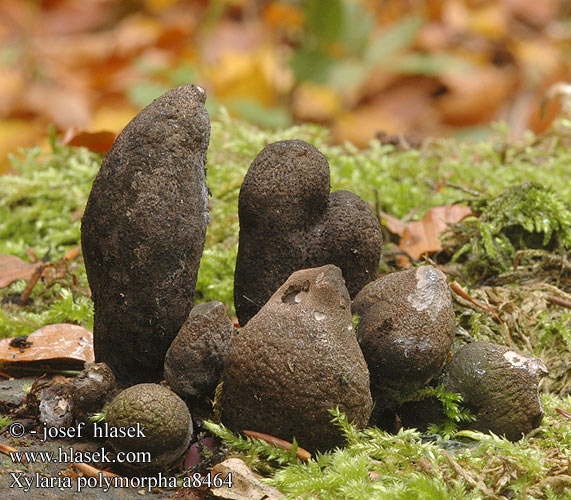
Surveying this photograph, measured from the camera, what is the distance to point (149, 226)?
1633 mm

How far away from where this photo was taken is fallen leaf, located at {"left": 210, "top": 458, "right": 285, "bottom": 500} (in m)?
1.45

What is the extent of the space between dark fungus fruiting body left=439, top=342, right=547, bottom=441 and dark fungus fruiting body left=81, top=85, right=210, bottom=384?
0.70 metres

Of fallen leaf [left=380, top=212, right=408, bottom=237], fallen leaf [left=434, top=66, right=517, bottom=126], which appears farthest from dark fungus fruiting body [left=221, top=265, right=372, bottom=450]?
fallen leaf [left=434, top=66, right=517, bottom=126]

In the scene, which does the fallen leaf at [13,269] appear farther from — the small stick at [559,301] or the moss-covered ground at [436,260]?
the small stick at [559,301]

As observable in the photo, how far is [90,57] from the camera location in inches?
283

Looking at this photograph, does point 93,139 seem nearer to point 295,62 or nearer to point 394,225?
point 394,225

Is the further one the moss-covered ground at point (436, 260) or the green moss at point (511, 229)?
the green moss at point (511, 229)

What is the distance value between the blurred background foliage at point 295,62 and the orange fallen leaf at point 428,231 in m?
2.43

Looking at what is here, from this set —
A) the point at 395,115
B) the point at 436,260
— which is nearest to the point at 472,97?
the point at 395,115

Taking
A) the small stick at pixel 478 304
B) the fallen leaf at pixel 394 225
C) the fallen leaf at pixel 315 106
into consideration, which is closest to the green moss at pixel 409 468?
the small stick at pixel 478 304

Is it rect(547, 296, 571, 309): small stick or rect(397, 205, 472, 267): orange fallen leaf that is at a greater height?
rect(397, 205, 472, 267): orange fallen leaf

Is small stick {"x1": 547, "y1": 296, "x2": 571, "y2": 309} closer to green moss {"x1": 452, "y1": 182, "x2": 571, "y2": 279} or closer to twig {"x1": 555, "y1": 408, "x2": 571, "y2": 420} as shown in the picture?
green moss {"x1": 452, "y1": 182, "x2": 571, "y2": 279}

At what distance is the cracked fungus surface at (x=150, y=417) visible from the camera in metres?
1.49

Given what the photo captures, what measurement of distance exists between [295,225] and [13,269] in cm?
137
